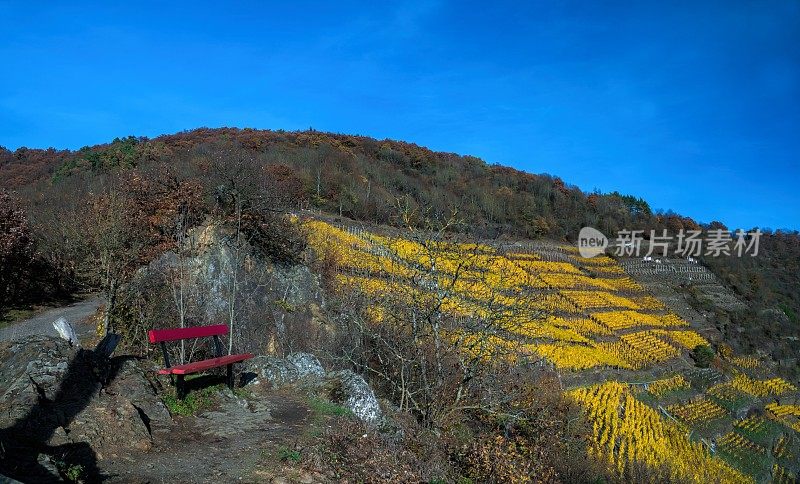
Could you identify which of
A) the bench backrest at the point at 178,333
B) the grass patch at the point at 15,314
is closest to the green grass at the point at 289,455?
the bench backrest at the point at 178,333

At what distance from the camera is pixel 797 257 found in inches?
3130

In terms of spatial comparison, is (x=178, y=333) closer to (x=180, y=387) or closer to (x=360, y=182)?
(x=180, y=387)

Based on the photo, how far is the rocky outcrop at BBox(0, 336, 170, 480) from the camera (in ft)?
14.5

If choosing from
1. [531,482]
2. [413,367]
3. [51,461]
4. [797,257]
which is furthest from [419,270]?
[797,257]

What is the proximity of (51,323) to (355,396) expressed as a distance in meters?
12.0

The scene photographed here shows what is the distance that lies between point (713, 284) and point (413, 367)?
62.1 metres

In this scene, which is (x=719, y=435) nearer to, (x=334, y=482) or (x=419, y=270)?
(x=419, y=270)

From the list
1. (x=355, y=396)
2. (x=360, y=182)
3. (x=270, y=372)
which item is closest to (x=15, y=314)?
(x=270, y=372)

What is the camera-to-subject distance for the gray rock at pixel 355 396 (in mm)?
7727

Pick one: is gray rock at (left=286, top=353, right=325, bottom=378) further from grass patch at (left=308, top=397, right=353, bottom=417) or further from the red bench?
the red bench

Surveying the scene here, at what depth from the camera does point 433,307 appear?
8062 mm

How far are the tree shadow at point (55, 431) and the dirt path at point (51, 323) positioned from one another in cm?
821

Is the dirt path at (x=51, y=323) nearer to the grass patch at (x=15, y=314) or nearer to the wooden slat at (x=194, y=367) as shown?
the grass patch at (x=15, y=314)

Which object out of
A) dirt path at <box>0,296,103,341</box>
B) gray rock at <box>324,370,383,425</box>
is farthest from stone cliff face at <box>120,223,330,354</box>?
gray rock at <box>324,370,383,425</box>
